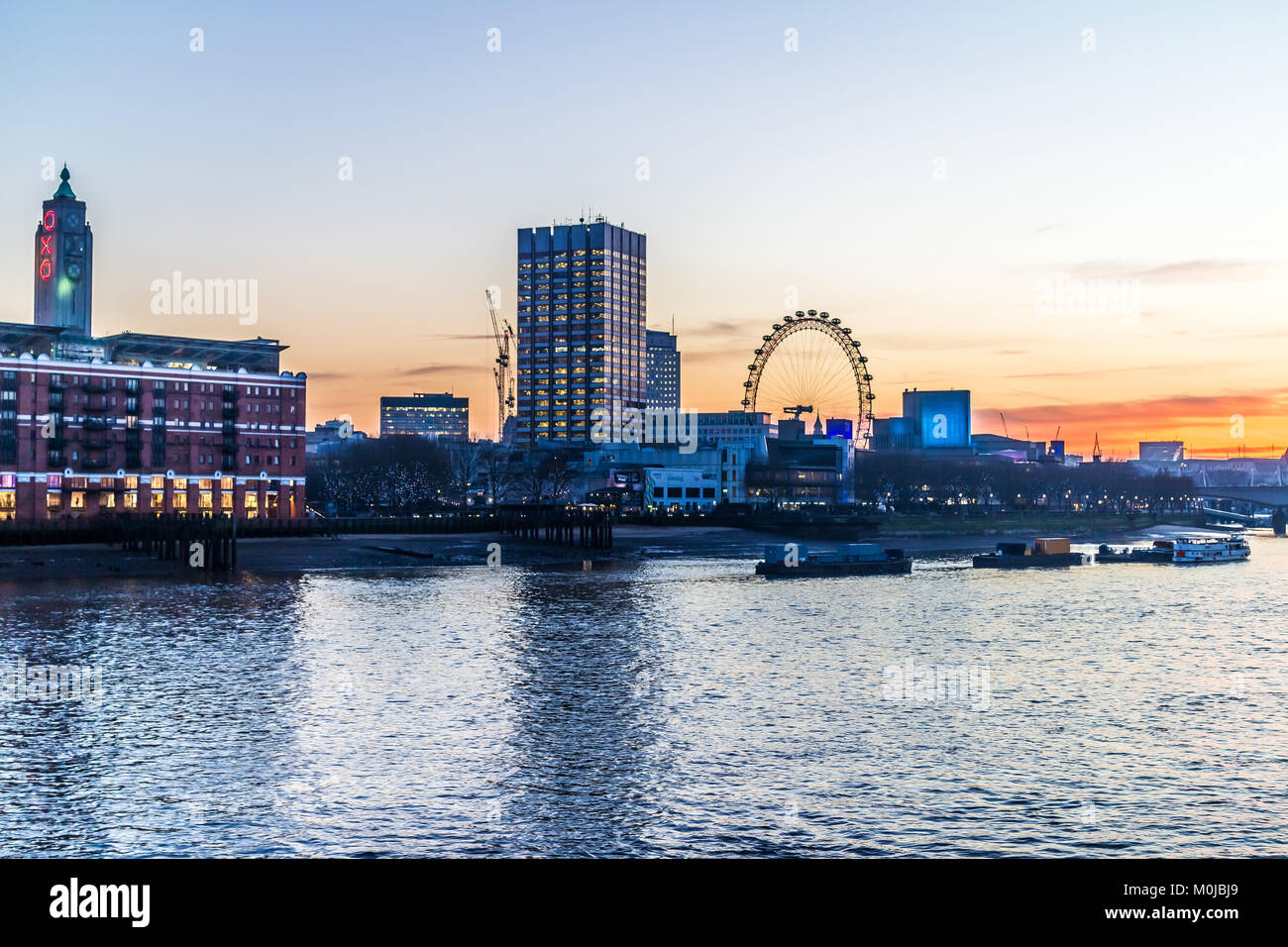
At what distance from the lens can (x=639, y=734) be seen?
38031 millimetres

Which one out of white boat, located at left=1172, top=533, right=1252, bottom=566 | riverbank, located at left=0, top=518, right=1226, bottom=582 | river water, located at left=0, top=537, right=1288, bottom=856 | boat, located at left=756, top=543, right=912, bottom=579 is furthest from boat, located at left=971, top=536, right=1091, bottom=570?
river water, located at left=0, top=537, right=1288, bottom=856

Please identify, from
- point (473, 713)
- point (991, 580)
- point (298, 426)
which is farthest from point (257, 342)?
point (473, 713)

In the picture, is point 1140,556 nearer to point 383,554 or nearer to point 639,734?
point 383,554

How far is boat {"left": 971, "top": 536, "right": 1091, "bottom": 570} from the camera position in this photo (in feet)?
454

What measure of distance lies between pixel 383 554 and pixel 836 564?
159ft

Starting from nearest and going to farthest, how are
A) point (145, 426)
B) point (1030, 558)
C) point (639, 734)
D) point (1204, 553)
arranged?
1. point (639, 734)
2. point (1030, 558)
3. point (1204, 553)
4. point (145, 426)

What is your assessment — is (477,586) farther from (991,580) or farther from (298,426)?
(298,426)

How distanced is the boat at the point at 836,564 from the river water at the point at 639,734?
38.2 metres

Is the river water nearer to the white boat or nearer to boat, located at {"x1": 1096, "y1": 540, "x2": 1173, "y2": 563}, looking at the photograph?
boat, located at {"x1": 1096, "y1": 540, "x2": 1173, "y2": 563}

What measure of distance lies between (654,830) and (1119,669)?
113 ft

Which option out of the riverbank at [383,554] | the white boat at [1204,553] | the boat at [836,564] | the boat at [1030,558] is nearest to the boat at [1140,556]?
the white boat at [1204,553]

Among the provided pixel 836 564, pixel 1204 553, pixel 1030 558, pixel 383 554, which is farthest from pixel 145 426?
pixel 1204 553

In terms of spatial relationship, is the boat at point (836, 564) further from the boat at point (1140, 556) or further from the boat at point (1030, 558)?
the boat at point (1140, 556)

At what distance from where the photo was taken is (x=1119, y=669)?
53.8 metres
